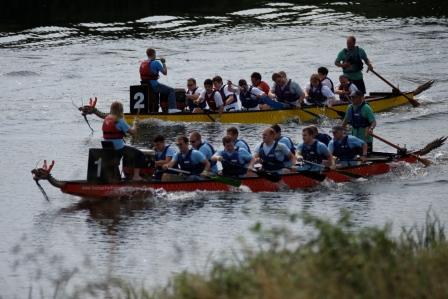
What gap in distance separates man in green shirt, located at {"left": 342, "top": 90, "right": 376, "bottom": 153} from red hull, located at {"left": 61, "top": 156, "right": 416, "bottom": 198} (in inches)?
36.5

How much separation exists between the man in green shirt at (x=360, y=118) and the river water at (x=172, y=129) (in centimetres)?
121

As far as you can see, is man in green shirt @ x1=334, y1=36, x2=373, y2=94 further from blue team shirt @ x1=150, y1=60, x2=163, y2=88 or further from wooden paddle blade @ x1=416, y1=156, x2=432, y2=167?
wooden paddle blade @ x1=416, y1=156, x2=432, y2=167

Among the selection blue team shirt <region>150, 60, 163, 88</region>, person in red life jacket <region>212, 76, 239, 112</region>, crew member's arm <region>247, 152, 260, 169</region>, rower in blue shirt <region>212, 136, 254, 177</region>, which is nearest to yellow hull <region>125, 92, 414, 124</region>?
person in red life jacket <region>212, 76, 239, 112</region>

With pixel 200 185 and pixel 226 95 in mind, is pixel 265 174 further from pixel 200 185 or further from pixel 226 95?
pixel 226 95

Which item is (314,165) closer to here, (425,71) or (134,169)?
(134,169)

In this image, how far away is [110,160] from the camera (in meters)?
23.5

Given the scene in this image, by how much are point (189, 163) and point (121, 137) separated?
1.64 metres

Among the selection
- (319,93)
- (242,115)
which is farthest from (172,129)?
(319,93)

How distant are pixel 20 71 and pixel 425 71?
594 inches

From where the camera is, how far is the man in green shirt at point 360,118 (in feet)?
86.5

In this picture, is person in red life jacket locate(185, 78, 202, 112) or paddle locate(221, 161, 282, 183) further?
person in red life jacket locate(185, 78, 202, 112)

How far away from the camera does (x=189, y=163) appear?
24.4m

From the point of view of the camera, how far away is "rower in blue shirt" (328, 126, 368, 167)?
25562 mm

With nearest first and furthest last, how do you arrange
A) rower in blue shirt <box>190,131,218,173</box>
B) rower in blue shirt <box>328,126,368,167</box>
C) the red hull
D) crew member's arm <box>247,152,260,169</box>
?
1. the red hull
2. crew member's arm <box>247,152,260,169</box>
3. rower in blue shirt <box>190,131,218,173</box>
4. rower in blue shirt <box>328,126,368,167</box>
